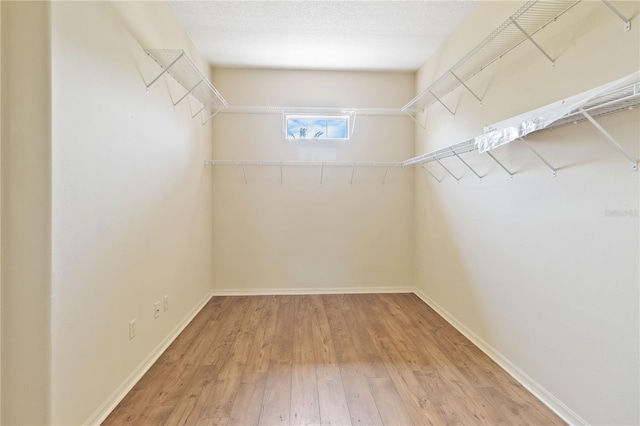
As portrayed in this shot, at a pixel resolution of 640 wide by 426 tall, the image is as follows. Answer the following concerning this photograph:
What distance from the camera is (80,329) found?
1238 mm

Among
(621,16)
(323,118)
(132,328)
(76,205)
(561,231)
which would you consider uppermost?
(323,118)

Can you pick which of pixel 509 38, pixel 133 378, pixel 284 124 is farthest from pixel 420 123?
pixel 133 378

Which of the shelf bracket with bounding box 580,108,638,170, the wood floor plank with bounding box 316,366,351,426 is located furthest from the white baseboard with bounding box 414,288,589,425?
the shelf bracket with bounding box 580,108,638,170

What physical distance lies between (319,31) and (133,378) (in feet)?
9.43

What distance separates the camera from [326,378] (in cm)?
168

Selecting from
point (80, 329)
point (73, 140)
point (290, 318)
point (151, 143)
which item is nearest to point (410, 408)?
point (290, 318)

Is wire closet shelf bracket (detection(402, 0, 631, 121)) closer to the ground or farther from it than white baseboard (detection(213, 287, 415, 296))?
farther from it

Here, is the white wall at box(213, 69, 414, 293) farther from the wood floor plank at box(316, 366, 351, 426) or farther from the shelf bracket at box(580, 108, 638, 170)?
the shelf bracket at box(580, 108, 638, 170)

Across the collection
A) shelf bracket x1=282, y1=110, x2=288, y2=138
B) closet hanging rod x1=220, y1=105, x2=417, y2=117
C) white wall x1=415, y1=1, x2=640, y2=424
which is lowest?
white wall x1=415, y1=1, x2=640, y2=424

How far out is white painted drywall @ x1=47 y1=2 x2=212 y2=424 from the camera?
1.14 meters

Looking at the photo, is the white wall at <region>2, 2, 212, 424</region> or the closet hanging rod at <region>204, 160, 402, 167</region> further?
the closet hanging rod at <region>204, 160, 402, 167</region>

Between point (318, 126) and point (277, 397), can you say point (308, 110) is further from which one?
point (277, 397)

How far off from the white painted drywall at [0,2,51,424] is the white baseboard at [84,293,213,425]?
31cm

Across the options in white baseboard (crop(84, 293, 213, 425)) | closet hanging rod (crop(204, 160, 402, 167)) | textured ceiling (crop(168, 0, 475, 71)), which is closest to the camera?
white baseboard (crop(84, 293, 213, 425))
